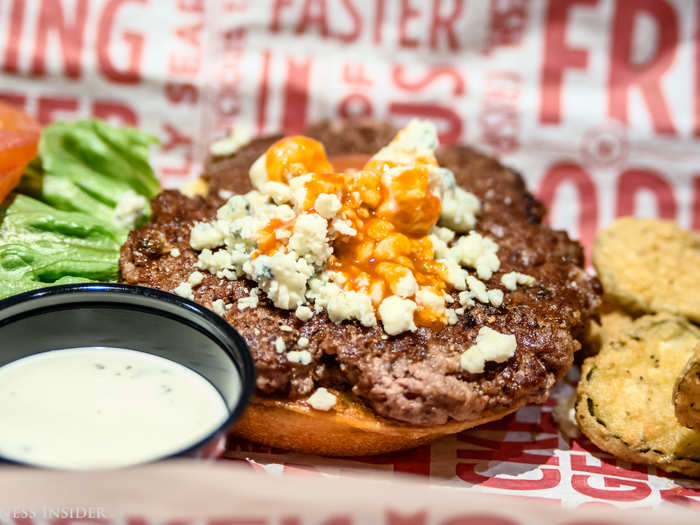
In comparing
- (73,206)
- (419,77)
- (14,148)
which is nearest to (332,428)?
(73,206)

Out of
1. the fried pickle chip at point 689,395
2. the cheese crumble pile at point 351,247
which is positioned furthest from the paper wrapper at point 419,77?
the fried pickle chip at point 689,395

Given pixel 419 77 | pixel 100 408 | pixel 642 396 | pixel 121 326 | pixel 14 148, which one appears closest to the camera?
pixel 100 408

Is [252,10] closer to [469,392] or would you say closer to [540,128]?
[540,128]

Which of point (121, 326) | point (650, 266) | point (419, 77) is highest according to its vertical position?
point (419, 77)

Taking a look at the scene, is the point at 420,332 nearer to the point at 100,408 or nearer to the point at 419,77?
the point at 100,408

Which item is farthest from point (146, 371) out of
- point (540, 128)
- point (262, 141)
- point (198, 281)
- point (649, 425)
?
point (540, 128)

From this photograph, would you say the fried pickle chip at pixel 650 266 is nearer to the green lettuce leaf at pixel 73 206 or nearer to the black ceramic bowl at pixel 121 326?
the black ceramic bowl at pixel 121 326
